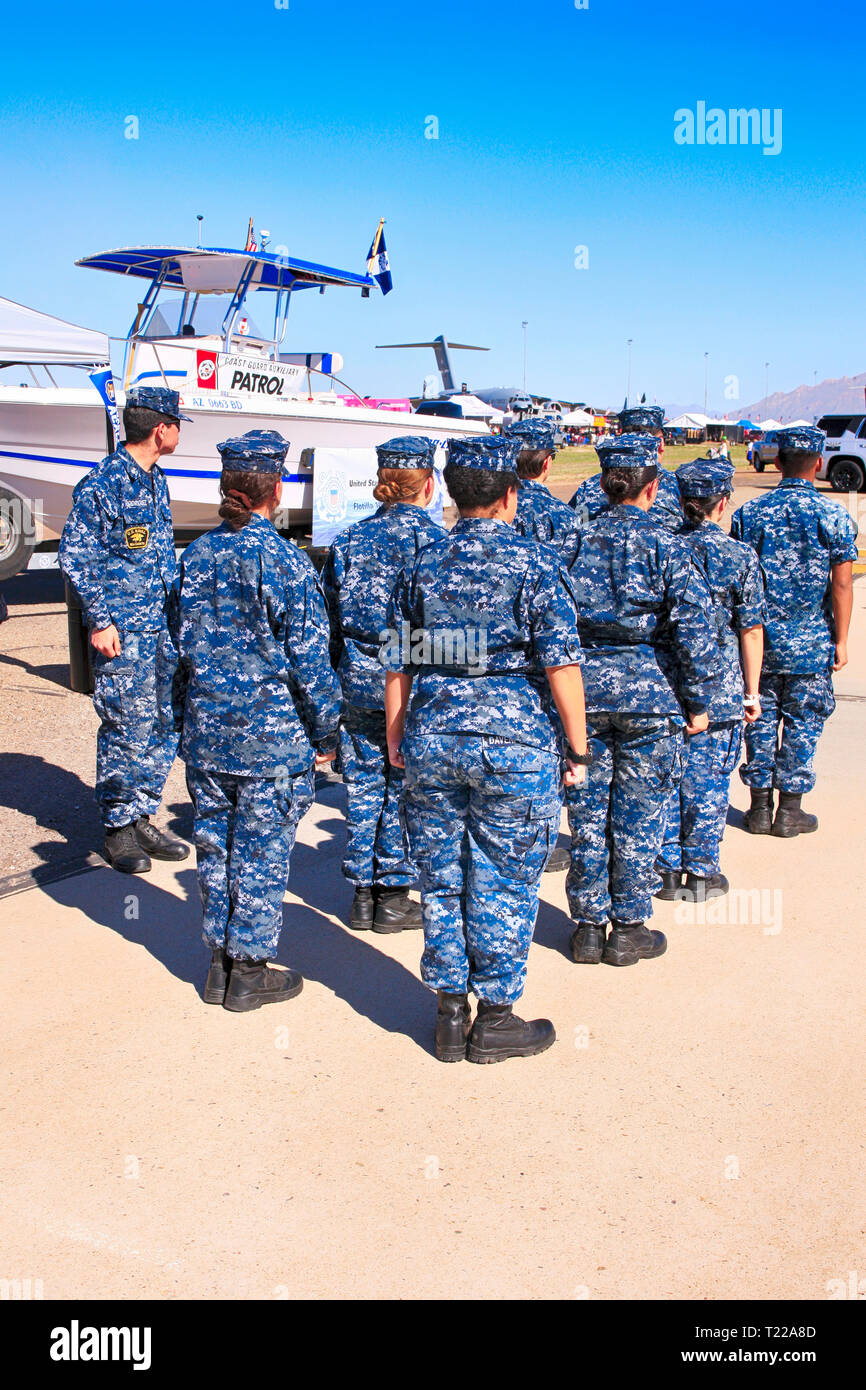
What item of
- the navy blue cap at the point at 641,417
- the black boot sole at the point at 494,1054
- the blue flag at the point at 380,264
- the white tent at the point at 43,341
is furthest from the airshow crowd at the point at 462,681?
the blue flag at the point at 380,264

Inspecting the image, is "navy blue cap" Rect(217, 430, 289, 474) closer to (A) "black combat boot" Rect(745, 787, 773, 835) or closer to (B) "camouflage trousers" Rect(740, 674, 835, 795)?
(B) "camouflage trousers" Rect(740, 674, 835, 795)

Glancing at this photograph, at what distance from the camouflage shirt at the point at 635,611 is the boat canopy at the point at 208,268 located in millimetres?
8778

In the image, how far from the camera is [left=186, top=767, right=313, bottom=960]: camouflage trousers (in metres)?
3.52

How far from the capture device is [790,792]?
17.6ft

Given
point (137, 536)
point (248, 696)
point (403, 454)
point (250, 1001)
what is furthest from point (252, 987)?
point (137, 536)

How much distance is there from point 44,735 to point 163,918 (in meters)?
2.95

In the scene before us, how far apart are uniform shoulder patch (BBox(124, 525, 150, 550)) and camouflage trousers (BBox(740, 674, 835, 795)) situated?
2.92 meters

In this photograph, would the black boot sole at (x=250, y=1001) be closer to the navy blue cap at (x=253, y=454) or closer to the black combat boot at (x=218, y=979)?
the black combat boot at (x=218, y=979)

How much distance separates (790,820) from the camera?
5391 millimetres

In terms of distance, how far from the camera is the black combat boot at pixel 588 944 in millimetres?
4055

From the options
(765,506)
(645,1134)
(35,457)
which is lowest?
(645,1134)

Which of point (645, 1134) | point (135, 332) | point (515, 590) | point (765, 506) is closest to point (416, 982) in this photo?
point (645, 1134)

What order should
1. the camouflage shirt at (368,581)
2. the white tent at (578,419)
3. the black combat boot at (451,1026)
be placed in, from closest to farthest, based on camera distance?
the black combat boot at (451,1026) < the camouflage shirt at (368,581) < the white tent at (578,419)

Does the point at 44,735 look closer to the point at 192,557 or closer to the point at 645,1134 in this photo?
the point at 192,557
